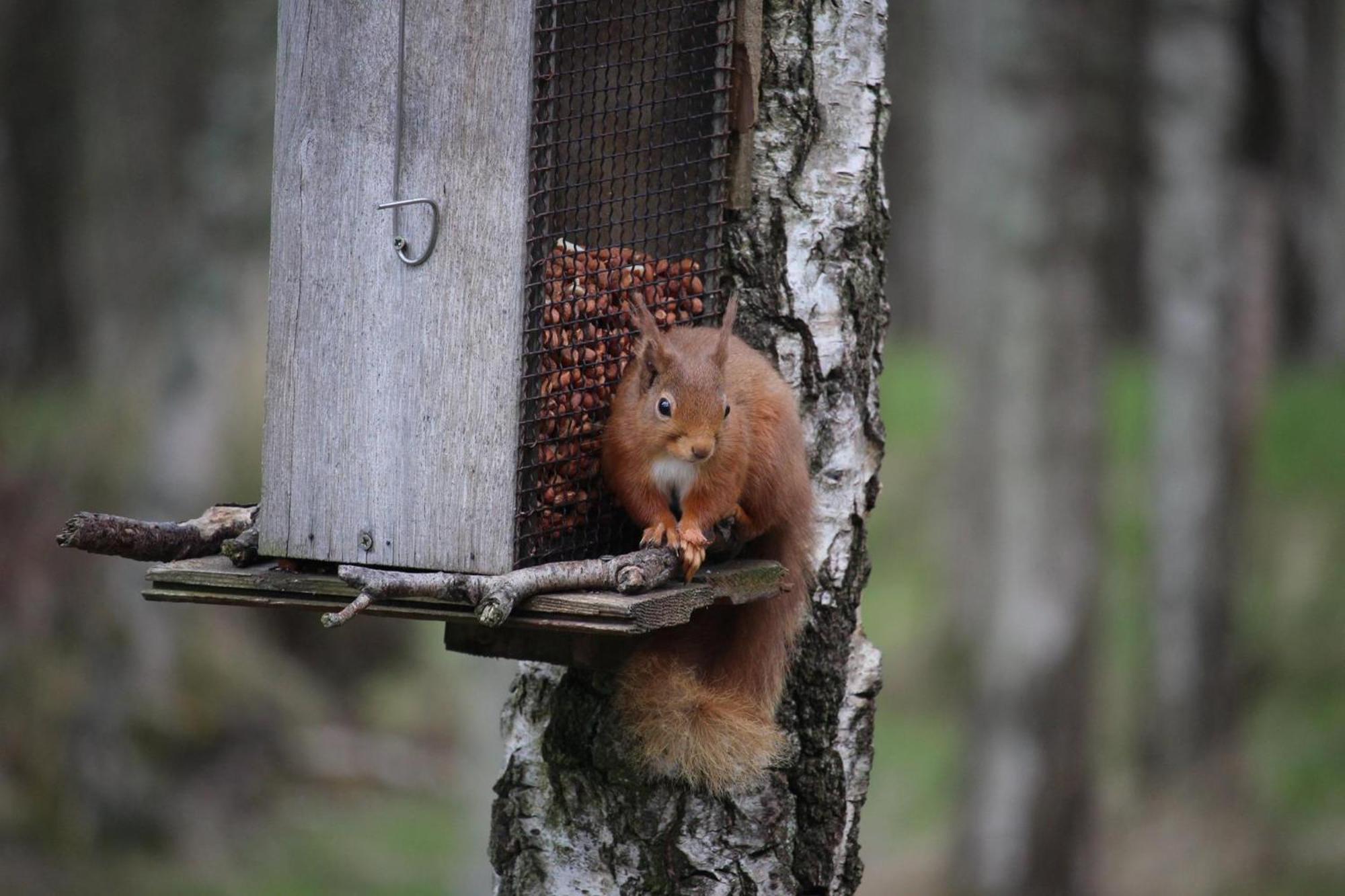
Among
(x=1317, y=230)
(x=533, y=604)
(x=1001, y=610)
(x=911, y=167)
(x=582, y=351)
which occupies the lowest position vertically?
(x=1001, y=610)

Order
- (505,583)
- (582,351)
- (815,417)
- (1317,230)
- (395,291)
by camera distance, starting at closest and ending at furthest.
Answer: (505,583) → (395,291) → (582,351) → (815,417) → (1317,230)

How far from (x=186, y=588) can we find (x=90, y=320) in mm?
12812

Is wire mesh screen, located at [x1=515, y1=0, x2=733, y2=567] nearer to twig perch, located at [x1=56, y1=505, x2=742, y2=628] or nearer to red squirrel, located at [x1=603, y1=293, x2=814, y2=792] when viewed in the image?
red squirrel, located at [x1=603, y1=293, x2=814, y2=792]

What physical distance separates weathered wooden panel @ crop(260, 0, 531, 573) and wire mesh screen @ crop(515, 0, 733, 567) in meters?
0.05

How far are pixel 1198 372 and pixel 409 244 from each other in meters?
5.63

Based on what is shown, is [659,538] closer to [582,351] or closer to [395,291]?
[582,351]

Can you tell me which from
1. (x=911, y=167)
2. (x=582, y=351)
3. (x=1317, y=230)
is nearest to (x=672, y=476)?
(x=582, y=351)

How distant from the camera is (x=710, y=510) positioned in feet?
8.36

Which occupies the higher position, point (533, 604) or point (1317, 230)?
point (1317, 230)

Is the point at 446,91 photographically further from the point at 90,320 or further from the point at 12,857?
the point at 90,320

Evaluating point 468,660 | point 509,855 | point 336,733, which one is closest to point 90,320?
point 336,733

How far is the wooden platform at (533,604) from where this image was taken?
2207mm

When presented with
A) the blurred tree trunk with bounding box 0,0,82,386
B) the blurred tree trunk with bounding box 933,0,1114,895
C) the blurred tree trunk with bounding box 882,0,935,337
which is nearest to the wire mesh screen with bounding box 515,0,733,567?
the blurred tree trunk with bounding box 933,0,1114,895

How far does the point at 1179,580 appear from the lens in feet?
24.1
